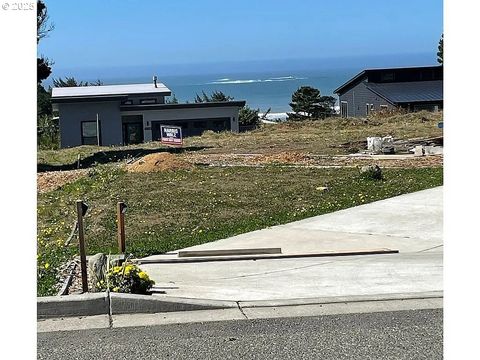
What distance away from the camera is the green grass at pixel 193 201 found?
9836mm

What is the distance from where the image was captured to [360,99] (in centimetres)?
5641

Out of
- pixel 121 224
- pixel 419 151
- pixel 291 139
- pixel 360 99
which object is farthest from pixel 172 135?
pixel 360 99

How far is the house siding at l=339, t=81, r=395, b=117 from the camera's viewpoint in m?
52.4

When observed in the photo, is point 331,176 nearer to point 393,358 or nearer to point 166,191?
point 166,191

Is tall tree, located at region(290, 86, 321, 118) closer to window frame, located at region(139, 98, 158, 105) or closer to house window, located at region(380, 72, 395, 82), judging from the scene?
house window, located at region(380, 72, 395, 82)

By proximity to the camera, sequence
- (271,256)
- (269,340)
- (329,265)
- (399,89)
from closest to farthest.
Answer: (269,340) < (329,265) < (271,256) < (399,89)

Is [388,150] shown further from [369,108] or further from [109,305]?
[369,108]

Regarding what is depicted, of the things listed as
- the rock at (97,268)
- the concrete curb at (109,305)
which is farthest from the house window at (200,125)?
the concrete curb at (109,305)

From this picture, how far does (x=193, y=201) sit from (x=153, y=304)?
735 centimetres

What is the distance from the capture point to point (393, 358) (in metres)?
4.75

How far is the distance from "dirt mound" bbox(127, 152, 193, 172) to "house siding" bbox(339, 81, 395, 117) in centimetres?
3242

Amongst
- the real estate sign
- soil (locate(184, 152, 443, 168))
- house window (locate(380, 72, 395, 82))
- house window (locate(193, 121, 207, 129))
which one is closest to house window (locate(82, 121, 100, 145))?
house window (locate(193, 121, 207, 129))

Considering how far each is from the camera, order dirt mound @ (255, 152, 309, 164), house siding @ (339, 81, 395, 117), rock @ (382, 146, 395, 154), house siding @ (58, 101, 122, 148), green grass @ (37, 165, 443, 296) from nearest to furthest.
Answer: green grass @ (37, 165, 443, 296) < dirt mound @ (255, 152, 309, 164) < rock @ (382, 146, 395, 154) < house siding @ (58, 101, 122, 148) < house siding @ (339, 81, 395, 117)
